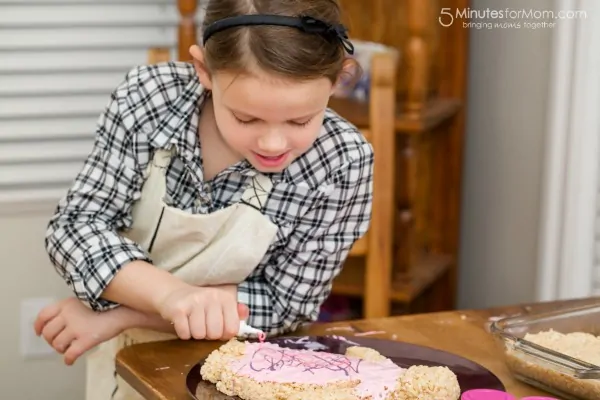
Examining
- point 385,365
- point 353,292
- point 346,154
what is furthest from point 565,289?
point 385,365

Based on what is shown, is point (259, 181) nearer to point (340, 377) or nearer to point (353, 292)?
point (340, 377)

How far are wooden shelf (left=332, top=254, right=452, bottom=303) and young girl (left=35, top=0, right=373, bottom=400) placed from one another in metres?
0.71

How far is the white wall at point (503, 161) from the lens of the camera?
6.92 feet

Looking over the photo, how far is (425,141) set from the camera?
90.4 inches

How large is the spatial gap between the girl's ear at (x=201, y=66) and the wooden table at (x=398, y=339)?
13.7 inches

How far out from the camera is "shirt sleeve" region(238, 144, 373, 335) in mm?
1372

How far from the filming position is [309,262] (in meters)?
1.39

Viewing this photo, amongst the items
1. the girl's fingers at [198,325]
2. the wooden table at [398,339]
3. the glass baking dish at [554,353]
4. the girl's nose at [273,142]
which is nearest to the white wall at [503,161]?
the wooden table at [398,339]

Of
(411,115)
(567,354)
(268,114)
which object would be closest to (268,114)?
(268,114)

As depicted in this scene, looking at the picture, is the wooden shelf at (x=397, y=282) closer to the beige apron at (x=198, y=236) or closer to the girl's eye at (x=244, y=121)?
the beige apron at (x=198, y=236)

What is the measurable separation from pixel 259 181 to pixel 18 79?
2.96 ft

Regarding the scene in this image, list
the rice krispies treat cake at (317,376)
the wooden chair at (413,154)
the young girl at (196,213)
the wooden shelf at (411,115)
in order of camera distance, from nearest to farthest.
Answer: the rice krispies treat cake at (317,376) < the young girl at (196,213) < the wooden chair at (413,154) < the wooden shelf at (411,115)

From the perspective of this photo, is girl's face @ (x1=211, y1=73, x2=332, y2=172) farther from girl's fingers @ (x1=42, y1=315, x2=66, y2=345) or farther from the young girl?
girl's fingers @ (x1=42, y1=315, x2=66, y2=345)

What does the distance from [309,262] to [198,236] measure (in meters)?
0.16
